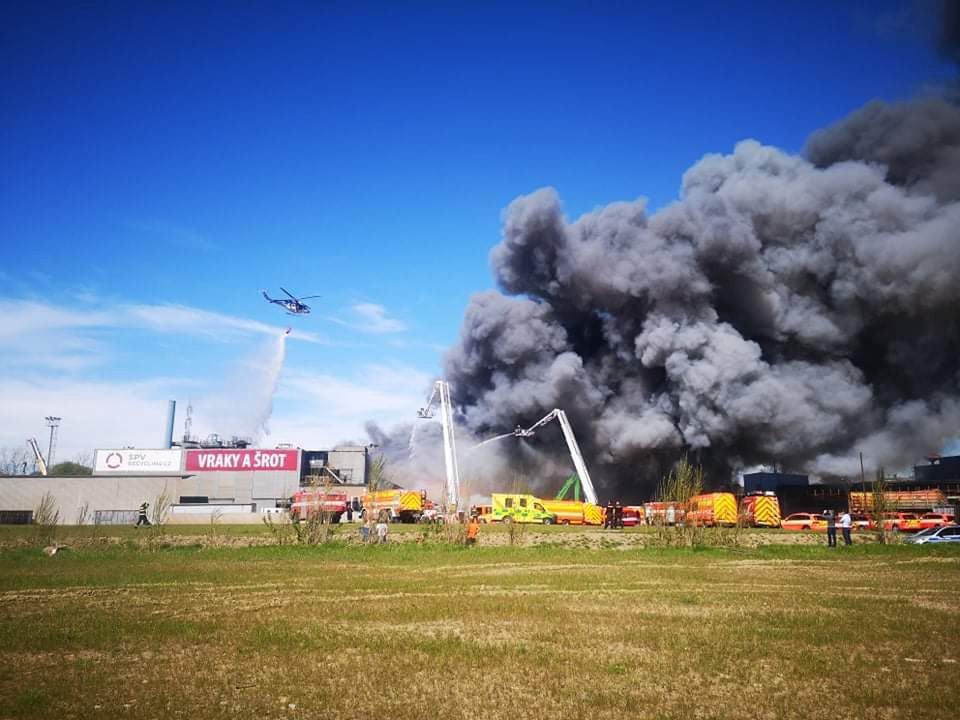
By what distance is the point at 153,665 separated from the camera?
31.4ft

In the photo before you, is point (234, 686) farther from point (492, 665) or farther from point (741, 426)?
point (741, 426)

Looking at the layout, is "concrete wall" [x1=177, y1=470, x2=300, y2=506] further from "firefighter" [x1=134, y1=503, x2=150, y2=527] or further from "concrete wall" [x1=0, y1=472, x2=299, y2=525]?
"firefighter" [x1=134, y1=503, x2=150, y2=527]

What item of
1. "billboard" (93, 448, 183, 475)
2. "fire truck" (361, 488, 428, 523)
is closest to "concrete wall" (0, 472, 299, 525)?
"billboard" (93, 448, 183, 475)

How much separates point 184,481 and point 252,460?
26.7 ft

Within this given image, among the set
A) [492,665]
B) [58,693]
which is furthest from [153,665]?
[492,665]

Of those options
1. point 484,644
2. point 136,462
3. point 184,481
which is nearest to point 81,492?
point 136,462

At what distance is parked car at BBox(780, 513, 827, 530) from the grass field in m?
32.4

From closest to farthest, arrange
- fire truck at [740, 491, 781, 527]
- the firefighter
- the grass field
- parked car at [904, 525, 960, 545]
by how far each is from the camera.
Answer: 1. the grass field
2. parked car at [904, 525, 960, 545]
3. the firefighter
4. fire truck at [740, 491, 781, 527]

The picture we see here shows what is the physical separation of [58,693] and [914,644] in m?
11.2

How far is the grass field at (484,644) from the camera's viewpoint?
7.86 metres

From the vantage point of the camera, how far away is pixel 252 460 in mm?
88938

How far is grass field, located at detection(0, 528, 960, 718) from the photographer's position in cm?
786

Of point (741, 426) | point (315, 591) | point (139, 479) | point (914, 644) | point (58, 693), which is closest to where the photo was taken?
point (58, 693)

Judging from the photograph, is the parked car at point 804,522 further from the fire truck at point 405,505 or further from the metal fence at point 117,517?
the metal fence at point 117,517
